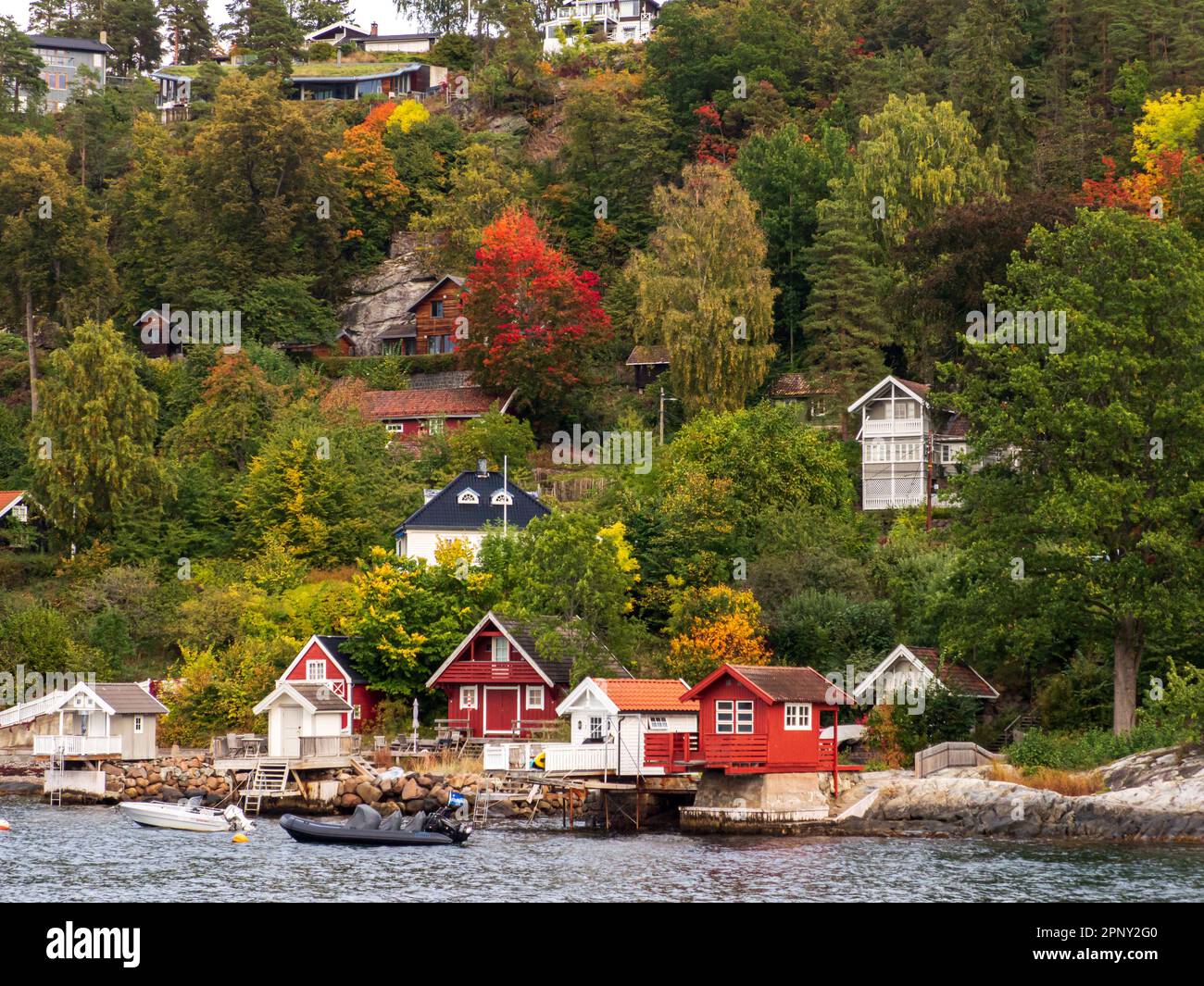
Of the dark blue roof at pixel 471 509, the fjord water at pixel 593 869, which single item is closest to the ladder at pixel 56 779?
the fjord water at pixel 593 869

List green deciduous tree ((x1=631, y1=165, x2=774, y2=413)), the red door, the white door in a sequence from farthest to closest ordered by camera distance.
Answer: green deciduous tree ((x1=631, y1=165, x2=774, y2=413)) → the red door → the white door

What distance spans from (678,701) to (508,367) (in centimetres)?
3494

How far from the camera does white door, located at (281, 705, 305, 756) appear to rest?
59844 millimetres

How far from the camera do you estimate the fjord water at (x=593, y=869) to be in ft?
116

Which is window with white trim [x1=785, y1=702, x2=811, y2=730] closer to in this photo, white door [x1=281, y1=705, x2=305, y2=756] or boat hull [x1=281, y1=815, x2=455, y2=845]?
boat hull [x1=281, y1=815, x2=455, y2=845]

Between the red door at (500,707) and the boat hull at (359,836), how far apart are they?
1388 cm

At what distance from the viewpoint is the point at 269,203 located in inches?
3809

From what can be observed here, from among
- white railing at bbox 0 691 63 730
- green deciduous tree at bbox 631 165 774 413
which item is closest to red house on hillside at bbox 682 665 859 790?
white railing at bbox 0 691 63 730

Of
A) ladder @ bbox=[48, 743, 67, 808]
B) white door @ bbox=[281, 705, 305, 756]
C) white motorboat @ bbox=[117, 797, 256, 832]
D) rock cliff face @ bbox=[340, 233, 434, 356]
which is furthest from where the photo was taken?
rock cliff face @ bbox=[340, 233, 434, 356]

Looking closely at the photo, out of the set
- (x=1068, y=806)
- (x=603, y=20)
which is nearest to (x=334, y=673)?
(x=1068, y=806)

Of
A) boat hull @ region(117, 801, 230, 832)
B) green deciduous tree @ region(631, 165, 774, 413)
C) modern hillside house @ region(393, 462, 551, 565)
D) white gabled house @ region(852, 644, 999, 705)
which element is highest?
green deciduous tree @ region(631, 165, 774, 413)

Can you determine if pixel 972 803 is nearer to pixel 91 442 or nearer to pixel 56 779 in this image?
pixel 56 779

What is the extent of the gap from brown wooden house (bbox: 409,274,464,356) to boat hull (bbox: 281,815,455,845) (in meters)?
53.3
